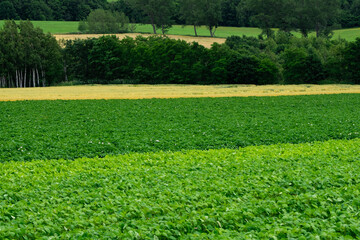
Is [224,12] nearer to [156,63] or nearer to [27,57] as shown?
[156,63]

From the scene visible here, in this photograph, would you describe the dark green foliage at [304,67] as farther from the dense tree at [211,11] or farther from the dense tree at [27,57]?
the dense tree at [211,11]

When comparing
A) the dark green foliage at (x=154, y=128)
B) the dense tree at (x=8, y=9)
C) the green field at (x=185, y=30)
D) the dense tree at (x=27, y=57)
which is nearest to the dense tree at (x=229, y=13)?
the green field at (x=185, y=30)

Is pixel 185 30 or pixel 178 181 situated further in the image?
pixel 185 30

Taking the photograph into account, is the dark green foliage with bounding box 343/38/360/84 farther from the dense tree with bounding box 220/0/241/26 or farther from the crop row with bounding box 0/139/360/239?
the dense tree with bounding box 220/0/241/26

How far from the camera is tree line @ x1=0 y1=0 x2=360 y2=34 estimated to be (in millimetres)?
119062

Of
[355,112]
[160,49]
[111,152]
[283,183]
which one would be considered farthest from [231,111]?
[160,49]

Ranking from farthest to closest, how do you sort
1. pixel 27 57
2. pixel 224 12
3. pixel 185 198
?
pixel 224 12
pixel 27 57
pixel 185 198

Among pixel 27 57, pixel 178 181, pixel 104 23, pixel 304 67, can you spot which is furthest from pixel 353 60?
pixel 104 23

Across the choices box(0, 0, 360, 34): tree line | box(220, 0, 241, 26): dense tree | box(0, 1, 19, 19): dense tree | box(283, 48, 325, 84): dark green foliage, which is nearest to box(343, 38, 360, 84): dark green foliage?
box(283, 48, 325, 84): dark green foliage

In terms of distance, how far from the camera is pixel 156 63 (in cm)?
8362

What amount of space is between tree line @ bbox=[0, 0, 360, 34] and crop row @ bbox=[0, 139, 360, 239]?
346 ft

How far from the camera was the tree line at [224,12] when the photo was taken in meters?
119

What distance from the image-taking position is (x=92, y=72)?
91062 mm

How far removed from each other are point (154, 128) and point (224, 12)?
134294 millimetres
